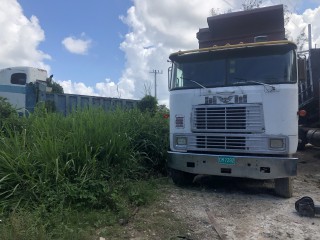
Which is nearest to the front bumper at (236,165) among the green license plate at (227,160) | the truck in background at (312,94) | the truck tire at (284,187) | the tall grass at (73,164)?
the green license plate at (227,160)

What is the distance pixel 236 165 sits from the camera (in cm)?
597

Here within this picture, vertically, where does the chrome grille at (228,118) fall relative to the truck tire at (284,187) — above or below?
above

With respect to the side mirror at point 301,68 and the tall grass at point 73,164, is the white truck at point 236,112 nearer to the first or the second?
the side mirror at point 301,68

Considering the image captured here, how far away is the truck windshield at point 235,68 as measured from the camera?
600 cm

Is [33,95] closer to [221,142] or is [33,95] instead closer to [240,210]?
[221,142]

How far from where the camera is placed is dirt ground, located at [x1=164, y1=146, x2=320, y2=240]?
181 inches

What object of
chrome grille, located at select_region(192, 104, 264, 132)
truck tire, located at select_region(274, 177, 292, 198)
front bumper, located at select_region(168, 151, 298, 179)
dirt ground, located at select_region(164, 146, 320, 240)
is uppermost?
chrome grille, located at select_region(192, 104, 264, 132)

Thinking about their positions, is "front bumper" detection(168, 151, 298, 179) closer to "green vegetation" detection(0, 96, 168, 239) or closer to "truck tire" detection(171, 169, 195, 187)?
"truck tire" detection(171, 169, 195, 187)

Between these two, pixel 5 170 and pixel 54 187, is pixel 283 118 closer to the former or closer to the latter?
pixel 54 187

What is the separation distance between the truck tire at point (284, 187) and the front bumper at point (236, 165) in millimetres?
397

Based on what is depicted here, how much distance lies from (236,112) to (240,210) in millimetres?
1631

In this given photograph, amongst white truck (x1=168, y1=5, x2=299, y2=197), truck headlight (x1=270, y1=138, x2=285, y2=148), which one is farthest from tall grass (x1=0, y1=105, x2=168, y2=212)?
truck headlight (x1=270, y1=138, x2=285, y2=148)

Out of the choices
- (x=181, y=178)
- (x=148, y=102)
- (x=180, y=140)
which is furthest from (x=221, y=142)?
(x=148, y=102)

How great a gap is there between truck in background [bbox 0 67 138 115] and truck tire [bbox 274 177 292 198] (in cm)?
535
